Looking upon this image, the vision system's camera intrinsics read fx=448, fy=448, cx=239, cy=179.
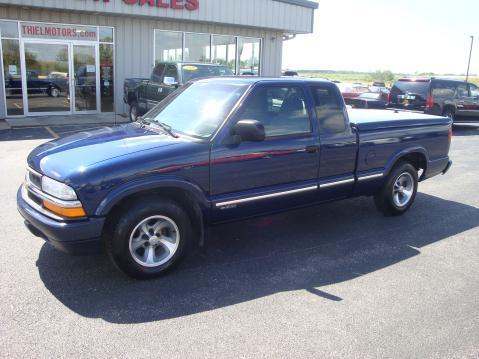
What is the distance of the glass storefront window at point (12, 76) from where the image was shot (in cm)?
1398

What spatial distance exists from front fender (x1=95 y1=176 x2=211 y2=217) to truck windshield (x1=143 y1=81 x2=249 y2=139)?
528 millimetres

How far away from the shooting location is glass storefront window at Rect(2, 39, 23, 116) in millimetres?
13978

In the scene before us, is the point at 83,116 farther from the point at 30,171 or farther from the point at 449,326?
the point at 449,326

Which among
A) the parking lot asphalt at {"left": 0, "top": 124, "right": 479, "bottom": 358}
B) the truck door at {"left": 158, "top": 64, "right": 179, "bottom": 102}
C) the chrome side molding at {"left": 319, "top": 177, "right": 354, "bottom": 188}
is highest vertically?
the truck door at {"left": 158, "top": 64, "right": 179, "bottom": 102}

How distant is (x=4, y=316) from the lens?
3354mm

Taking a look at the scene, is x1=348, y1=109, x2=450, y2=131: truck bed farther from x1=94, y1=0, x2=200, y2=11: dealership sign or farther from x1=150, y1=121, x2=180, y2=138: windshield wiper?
x1=94, y1=0, x2=200, y2=11: dealership sign

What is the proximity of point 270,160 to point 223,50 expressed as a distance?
47.8ft

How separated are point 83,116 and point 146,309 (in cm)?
1321

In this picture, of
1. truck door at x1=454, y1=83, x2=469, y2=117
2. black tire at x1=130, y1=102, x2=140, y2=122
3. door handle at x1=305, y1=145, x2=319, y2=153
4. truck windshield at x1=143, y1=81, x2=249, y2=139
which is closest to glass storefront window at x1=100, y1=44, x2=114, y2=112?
black tire at x1=130, y1=102, x2=140, y2=122

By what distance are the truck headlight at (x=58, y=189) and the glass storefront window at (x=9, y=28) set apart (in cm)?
1227

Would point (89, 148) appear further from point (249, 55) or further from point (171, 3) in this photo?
point (249, 55)

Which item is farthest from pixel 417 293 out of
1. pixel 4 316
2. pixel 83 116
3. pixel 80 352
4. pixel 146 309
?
pixel 83 116

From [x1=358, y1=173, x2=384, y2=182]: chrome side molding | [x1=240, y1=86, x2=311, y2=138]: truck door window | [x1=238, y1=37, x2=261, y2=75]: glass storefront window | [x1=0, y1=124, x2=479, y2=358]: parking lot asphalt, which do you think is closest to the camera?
[x1=0, y1=124, x2=479, y2=358]: parking lot asphalt

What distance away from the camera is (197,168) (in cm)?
407
